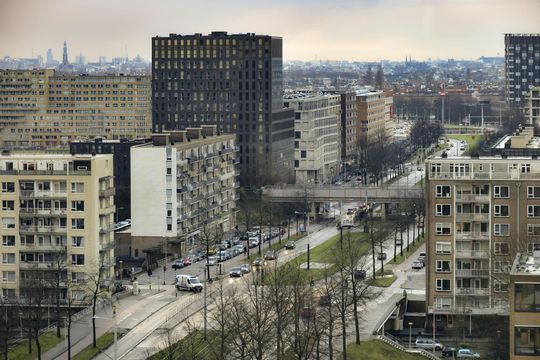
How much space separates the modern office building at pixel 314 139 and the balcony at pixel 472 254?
4190 centimetres

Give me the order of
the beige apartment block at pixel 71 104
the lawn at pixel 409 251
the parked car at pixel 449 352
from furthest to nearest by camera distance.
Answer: the beige apartment block at pixel 71 104, the lawn at pixel 409 251, the parked car at pixel 449 352

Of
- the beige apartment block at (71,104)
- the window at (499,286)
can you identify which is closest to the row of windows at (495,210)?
the window at (499,286)

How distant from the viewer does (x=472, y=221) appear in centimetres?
4859

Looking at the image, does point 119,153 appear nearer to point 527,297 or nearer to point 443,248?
point 443,248

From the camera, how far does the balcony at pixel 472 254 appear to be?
4844 centimetres

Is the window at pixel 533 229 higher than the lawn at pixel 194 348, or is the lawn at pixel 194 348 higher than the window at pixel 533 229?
the window at pixel 533 229

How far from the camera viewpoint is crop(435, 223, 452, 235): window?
48656 millimetres

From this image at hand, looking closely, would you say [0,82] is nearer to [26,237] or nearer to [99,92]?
[99,92]

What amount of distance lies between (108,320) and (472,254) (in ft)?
37.0

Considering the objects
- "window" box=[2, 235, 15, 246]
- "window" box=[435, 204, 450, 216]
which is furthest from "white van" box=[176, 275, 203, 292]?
"window" box=[435, 204, 450, 216]

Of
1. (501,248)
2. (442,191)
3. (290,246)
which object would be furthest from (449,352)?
(290,246)

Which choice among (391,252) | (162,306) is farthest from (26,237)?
(391,252)

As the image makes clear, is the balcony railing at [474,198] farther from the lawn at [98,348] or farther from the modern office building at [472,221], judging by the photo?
the lawn at [98,348]

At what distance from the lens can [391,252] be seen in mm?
63500
